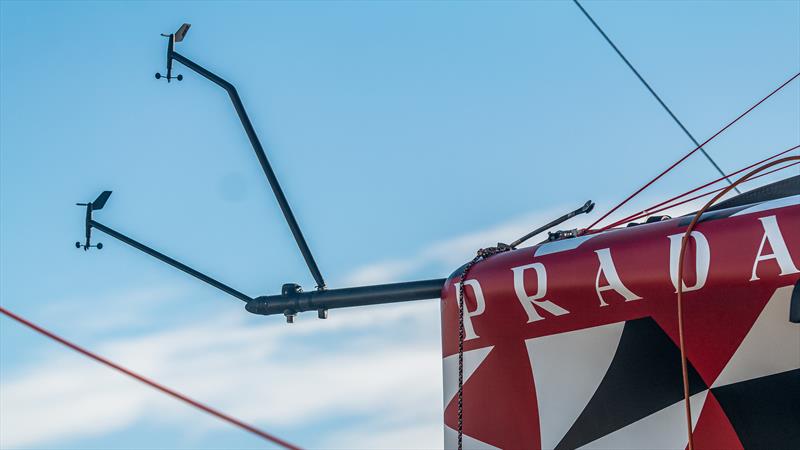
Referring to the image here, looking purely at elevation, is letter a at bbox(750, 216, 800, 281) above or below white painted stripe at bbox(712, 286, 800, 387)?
above

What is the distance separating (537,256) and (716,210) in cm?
84

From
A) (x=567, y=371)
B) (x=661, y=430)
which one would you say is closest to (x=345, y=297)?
(x=567, y=371)

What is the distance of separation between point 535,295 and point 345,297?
130 centimetres

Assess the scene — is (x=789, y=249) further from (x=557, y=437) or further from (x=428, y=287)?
(x=428, y=287)

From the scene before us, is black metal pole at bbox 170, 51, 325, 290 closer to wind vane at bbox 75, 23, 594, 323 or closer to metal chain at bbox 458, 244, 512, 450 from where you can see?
wind vane at bbox 75, 23, 594, 323

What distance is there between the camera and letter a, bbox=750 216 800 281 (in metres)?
4.29

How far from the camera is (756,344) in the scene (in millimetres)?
4359

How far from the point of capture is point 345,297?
594 cm

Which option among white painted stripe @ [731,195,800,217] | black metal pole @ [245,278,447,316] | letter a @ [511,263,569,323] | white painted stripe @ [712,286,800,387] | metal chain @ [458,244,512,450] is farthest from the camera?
black metal pole @ [245,278,447,316]

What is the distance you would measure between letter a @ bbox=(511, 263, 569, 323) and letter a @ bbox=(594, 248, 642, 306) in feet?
0.68

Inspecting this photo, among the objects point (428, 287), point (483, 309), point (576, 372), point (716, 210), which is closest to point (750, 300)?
point (716, 210)

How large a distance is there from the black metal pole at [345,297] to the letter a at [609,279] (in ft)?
3.35

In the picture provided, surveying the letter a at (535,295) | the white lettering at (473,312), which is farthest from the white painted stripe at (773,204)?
the white lettering at (473,312)

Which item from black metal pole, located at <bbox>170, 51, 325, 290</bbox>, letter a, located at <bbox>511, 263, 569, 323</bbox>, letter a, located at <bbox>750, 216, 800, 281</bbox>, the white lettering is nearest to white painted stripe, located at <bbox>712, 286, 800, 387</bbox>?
letter a, located at <bbox>750, 216, 800, 281</bbox>
